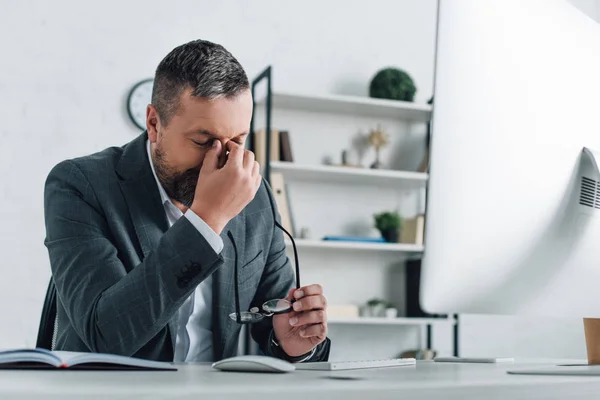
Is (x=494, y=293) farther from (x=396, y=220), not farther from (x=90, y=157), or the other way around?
(x=396, y=220)

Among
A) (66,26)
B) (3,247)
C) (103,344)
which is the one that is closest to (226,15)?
(66,26)

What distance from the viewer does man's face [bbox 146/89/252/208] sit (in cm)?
143

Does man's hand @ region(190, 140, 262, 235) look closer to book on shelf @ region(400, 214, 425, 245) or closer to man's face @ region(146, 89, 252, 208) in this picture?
man's face @ region(146, 89, 252, 208)

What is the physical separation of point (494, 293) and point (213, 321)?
72 cm

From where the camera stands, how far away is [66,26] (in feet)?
11.5

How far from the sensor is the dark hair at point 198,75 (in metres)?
1.43

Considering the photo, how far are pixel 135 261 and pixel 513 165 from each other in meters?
0.77

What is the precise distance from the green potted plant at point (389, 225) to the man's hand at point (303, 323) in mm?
2328

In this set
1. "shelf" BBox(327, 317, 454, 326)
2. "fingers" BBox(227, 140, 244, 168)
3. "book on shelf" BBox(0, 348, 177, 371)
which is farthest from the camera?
"shelf" BBox(327, 317, 454, 326)

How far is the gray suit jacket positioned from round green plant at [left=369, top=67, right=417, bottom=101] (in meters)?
2.22

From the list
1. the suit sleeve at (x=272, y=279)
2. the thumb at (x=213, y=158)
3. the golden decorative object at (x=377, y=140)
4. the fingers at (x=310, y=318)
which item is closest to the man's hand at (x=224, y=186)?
the thumb at (x=213, y=158)

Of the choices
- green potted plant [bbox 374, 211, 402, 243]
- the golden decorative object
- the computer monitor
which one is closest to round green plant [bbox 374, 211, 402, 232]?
green potted plant [bbox 374, 211, 402, 243]

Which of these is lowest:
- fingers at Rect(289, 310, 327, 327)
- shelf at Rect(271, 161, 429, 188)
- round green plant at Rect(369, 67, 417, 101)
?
fingers at Rect(289, 310, 327, 327)

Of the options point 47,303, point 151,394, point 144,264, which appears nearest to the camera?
point 151,394
